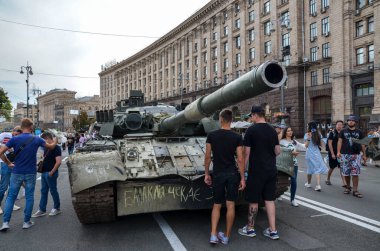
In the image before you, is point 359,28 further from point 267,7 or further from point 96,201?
point 96,201

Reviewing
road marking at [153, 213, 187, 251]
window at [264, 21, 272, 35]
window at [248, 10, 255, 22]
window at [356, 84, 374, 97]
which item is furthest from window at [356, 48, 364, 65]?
road marking at [153, 213, 187, 251]

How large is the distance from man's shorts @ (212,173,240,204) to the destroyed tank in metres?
0.60

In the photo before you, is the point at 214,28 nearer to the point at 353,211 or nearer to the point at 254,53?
the point at 254,53

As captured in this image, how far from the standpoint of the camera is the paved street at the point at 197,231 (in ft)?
16.0

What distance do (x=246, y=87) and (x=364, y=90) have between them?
27.7 meters

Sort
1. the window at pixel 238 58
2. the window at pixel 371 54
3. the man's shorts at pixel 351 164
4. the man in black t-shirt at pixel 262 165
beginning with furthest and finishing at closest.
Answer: the window at pixel 238 58
the window at pixel 371 54
the man's shorts at pixel 351 164
the man in black t-shirt at pixel 262 165

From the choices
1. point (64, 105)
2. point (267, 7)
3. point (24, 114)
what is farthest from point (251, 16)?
point (64, 105)

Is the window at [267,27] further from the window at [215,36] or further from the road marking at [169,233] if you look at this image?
the road marking at [169,233]

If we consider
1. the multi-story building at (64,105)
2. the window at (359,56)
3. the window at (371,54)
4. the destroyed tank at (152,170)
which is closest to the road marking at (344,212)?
the destroyed tank at (152,170)

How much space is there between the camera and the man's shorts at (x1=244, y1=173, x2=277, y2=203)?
5.02 m

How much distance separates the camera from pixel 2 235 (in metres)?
5.54

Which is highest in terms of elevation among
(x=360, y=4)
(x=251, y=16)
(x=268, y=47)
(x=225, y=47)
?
(x=251, y=16)

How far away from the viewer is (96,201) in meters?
5.23

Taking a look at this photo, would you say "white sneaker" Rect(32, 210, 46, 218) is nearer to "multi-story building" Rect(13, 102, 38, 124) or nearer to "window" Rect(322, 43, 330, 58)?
"multi-story building" Rect(13, 102, 38, 124)
